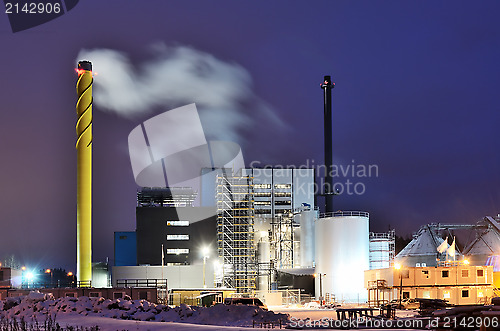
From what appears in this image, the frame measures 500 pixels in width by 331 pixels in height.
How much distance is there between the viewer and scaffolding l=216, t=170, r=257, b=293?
8925 cm

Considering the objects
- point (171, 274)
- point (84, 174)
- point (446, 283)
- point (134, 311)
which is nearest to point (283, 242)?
point (171, 274)

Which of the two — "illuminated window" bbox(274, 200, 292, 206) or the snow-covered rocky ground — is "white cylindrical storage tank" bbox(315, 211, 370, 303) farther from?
the snow-covered rocky ground

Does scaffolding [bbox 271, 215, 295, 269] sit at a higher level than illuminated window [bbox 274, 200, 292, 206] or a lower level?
lower

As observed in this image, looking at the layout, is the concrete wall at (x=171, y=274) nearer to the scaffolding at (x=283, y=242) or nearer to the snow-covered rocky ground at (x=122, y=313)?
the scaffolding at (x=283, y=242)

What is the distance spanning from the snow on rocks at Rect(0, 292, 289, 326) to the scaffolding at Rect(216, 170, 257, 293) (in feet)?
166

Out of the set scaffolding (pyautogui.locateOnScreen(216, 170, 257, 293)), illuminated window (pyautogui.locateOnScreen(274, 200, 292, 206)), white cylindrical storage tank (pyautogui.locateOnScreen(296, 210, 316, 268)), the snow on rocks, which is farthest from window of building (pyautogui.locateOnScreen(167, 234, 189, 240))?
the snow on rocks

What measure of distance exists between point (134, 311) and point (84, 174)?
42426 mm

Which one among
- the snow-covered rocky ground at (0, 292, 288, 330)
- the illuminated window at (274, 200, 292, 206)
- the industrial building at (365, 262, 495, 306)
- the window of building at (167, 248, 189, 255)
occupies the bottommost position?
the industrial building at (365, 262, 495, 306)

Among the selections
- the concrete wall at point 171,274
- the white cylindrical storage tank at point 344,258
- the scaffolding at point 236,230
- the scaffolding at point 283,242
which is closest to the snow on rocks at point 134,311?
the white cylindrical storage tank at point 344,258

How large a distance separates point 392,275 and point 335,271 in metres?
8.39

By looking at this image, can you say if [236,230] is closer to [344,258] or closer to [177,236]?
[177,236]

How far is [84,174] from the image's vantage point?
76750mm

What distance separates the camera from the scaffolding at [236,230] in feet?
293

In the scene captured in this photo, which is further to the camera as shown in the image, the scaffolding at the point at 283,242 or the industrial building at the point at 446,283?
the scaffolding at the point at 283,242
